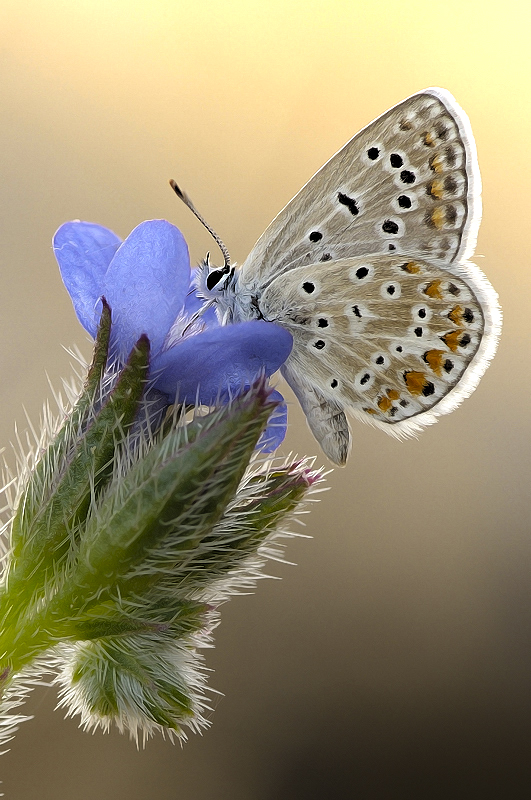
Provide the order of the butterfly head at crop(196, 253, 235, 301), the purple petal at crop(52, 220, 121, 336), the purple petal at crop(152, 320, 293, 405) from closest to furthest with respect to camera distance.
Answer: the purple petal at crop(152, 320, 293, 405)
the purple petal at crop(52, 220, 121, 336)
the butterfly head at crop(196, 253, 235, 301)

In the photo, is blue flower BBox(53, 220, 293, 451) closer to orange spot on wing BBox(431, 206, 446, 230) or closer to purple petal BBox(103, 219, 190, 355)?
purple petal BBox(103, 219, 190, 355)

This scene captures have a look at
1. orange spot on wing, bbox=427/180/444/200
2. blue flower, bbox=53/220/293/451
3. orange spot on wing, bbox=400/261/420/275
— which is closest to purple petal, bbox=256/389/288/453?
blue flower, bbox=53/220/293/451

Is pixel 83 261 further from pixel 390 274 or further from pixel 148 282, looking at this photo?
pixel 390 274

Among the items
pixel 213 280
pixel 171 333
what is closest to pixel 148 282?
pixel 171 333

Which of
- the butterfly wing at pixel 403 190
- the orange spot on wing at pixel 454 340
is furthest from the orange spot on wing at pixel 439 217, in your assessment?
the orange spot on wing at pixel 454 340

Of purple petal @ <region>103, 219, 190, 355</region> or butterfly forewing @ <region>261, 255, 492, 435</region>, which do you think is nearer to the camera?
purple petal @ <region>103, 219, 190, 355</region>
